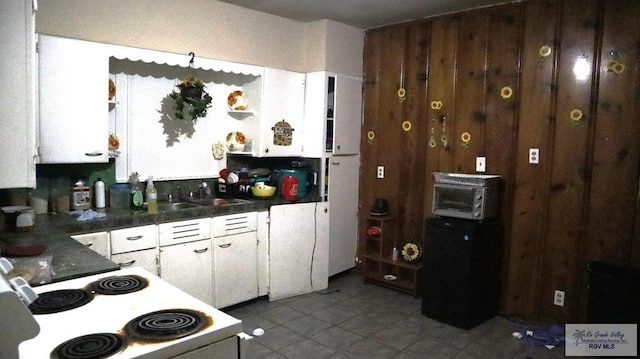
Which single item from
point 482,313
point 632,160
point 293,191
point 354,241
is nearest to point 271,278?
point 293,191

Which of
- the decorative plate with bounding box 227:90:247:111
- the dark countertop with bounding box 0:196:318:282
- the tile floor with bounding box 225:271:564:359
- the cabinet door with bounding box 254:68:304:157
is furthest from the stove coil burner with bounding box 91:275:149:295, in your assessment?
the decorative plate with bounding box 227:90:247:111

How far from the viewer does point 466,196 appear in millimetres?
3285

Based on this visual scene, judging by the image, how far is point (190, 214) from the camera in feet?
10.2

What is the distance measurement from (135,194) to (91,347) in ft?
6.96

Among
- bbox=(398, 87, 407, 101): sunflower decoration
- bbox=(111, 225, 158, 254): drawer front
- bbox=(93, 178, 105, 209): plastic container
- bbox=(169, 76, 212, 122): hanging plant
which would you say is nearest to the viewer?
bbox=(111, 225, 158, 254): drawer front

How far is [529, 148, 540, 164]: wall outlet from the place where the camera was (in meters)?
3.31

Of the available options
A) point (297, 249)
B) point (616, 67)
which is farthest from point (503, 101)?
point (297, 249)

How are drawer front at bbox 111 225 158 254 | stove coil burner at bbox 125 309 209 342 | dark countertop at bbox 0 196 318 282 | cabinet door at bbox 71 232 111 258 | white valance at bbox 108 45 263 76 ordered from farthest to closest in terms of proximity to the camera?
1. white valance at bbox 108 45 263 76
2. drawer front at bbox 111 225 158 254
3. cabinet door at bbox 71 232 111 258
4. dark countertop at bbox 0 196 318 282
5. stove coil burner at bbox 125 309 209 342

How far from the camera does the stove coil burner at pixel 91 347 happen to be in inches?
44.6

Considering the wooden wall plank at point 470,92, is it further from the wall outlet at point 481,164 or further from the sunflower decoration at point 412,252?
the sunflower decoration at point 412,252

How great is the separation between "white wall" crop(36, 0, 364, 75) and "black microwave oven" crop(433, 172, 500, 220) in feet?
5.17

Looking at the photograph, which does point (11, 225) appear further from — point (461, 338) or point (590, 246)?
Answer: point (590, 246)

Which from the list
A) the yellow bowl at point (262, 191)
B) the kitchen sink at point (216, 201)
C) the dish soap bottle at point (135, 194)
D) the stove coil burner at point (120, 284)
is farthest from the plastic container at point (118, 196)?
the stove coil burner at point (120, 284)

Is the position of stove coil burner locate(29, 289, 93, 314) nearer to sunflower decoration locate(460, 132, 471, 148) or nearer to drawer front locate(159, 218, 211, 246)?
drawer front locate(159, 218, 211, 246)
